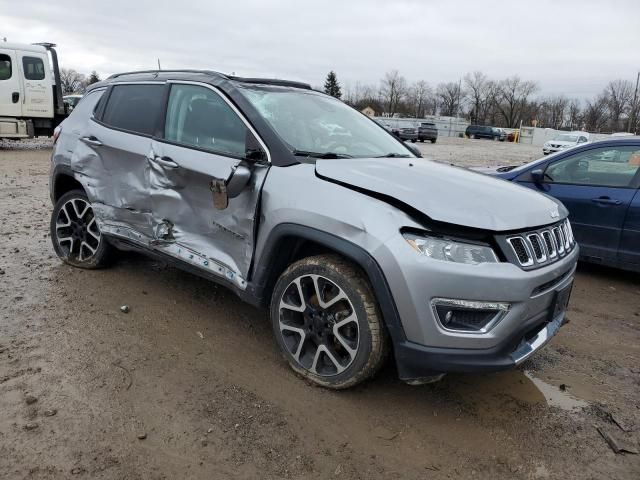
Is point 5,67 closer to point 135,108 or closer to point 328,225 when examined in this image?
point 135,108

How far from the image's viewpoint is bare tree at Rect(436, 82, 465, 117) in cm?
10319

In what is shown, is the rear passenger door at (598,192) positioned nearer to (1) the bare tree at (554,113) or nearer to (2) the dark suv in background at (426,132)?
(2) the dark suv in background at (426,132)

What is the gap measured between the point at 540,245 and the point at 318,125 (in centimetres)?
175

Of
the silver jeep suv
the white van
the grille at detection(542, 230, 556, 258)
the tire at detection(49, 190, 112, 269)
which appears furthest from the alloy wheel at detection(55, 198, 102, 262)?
the white van

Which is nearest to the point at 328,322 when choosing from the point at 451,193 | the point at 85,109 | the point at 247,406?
the point at 247,406

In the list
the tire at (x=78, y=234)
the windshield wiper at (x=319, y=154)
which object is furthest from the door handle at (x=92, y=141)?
the windshield wiper at (x=319, y=154)

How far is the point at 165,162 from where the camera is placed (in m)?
3.71

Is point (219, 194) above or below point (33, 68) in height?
below

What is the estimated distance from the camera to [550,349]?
3807 mm

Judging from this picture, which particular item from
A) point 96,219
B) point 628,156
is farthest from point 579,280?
point 96,219

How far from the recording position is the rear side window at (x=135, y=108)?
4059 mm

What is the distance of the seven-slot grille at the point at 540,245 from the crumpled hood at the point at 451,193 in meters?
0.06

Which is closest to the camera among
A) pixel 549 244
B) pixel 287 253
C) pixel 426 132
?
pixel 549 244

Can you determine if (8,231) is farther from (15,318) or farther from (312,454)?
(312,454)
